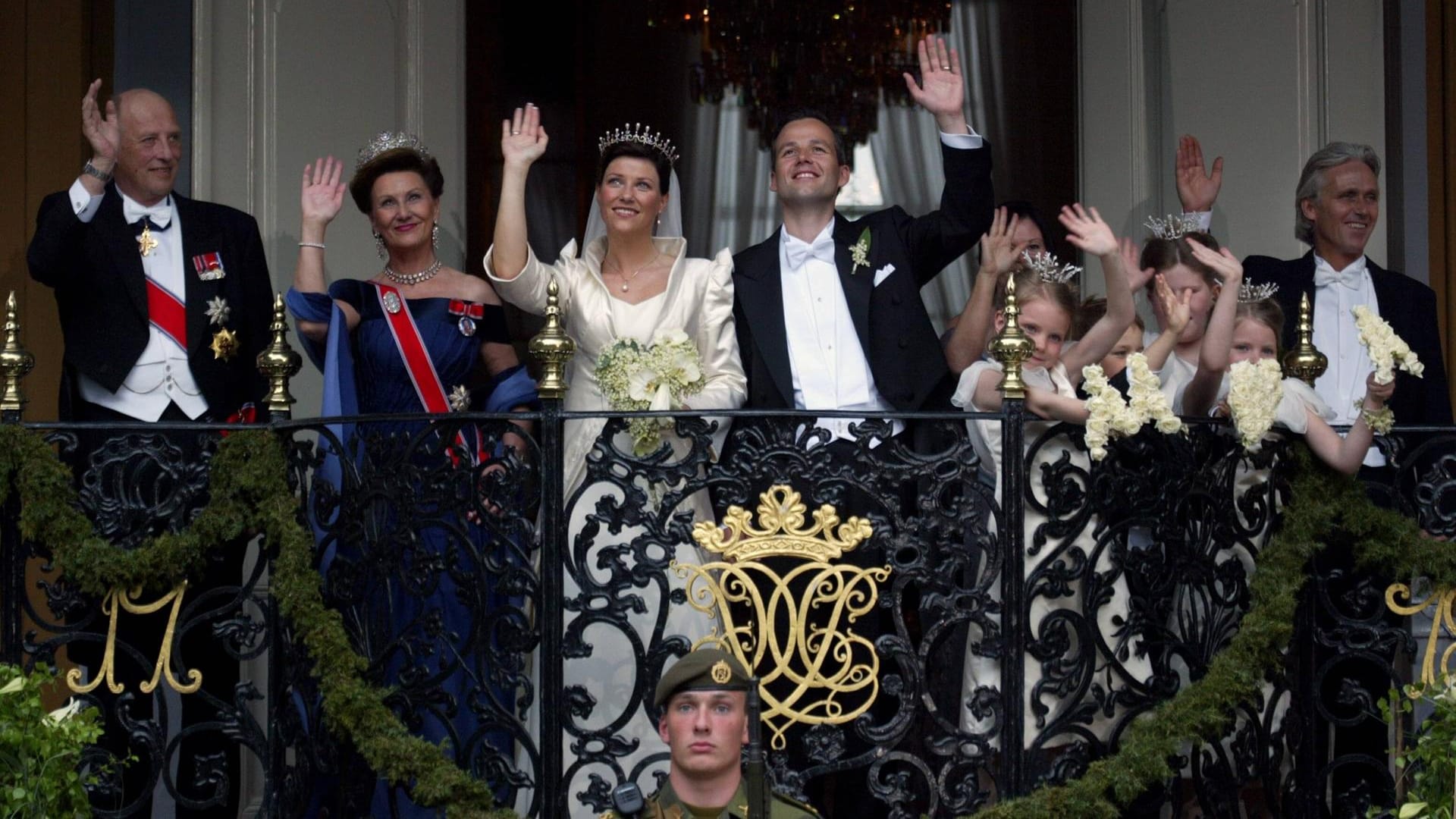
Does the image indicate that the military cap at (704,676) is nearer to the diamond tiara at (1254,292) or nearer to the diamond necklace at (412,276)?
the diamond necklace at (412,276)

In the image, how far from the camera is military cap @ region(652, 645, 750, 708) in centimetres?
475

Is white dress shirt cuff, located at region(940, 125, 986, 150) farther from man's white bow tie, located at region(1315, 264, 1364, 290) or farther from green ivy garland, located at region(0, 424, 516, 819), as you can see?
green ivy garland, located at region(0, 424, 516, 819)

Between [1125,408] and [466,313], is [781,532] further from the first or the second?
[466,313]

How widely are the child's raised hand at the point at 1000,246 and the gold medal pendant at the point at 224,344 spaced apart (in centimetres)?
255

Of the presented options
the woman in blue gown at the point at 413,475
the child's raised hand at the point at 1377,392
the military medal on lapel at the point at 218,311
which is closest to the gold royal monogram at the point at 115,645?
the woman in blue gown at the point at 413,475

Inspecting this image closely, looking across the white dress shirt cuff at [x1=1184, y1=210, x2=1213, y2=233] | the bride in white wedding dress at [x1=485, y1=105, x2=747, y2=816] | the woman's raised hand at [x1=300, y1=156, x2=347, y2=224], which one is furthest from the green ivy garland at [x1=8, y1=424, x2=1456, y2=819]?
the white dress shirt cuff at [x1=1184, y1=210, x2=1213, y2=233]

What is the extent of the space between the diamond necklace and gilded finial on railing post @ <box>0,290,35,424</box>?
125cm

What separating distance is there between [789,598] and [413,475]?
43.8 inches

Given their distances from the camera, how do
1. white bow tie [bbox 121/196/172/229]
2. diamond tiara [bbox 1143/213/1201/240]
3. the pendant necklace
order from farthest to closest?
1. diamond tiara [bbox 1143/213/1201/240]
2. white bow tie [bbox 121/196/172/229]
3. the pendant necklace

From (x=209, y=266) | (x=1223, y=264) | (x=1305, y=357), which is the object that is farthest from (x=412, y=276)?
(x=1305, y=357)

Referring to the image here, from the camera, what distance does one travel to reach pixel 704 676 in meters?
4.75

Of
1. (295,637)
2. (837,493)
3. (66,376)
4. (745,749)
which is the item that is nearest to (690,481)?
(837,493)

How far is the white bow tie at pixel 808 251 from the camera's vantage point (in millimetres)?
6166

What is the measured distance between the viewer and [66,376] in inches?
249
